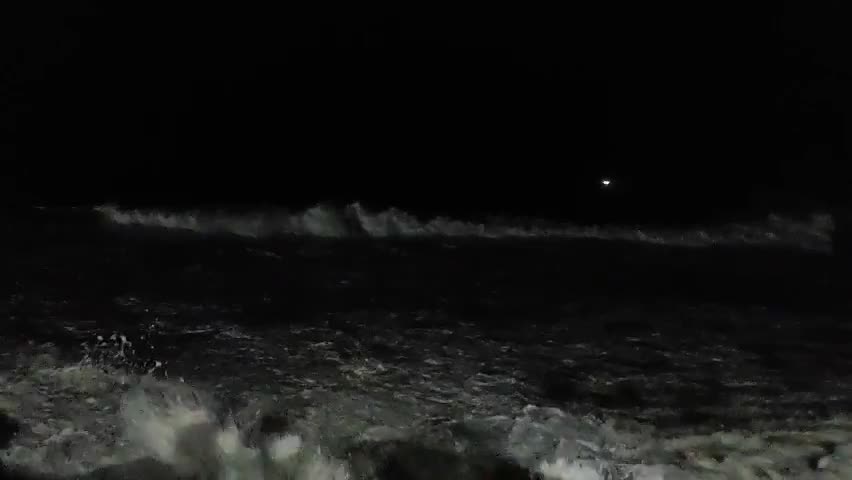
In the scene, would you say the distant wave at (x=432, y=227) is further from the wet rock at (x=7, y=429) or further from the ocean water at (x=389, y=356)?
the wet rock at (x=7, y=429)

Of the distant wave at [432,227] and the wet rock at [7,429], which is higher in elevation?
the distant wave at [432,227]

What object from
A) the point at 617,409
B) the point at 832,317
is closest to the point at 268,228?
the point at 617,409

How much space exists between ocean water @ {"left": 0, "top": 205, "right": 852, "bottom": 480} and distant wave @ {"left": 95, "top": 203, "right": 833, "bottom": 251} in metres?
0.02

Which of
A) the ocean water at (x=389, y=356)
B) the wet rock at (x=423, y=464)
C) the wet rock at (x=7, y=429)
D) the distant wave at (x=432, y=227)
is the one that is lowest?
the wet rock at (x=423, y=464)

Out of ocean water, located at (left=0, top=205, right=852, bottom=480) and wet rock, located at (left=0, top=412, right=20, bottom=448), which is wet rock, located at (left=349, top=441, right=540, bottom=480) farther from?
wet rock, located at (left=0, top=412, right=20, bottom=448)

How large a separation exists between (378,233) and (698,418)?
205cm

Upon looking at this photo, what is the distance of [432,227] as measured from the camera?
149 inches

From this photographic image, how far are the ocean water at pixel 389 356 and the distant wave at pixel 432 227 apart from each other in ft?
0.08

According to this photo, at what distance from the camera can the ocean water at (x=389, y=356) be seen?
183 cm

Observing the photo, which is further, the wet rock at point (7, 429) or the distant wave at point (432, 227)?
the distant wave at point (432, 227)

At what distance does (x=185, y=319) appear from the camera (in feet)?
8.04

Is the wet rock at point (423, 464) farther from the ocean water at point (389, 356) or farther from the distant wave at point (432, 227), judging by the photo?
the distant wave at point (432, 227)

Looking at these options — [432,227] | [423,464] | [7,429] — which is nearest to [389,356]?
[423,464]

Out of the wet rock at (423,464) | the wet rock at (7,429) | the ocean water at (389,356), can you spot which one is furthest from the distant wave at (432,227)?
the wet rock at (423,464)
